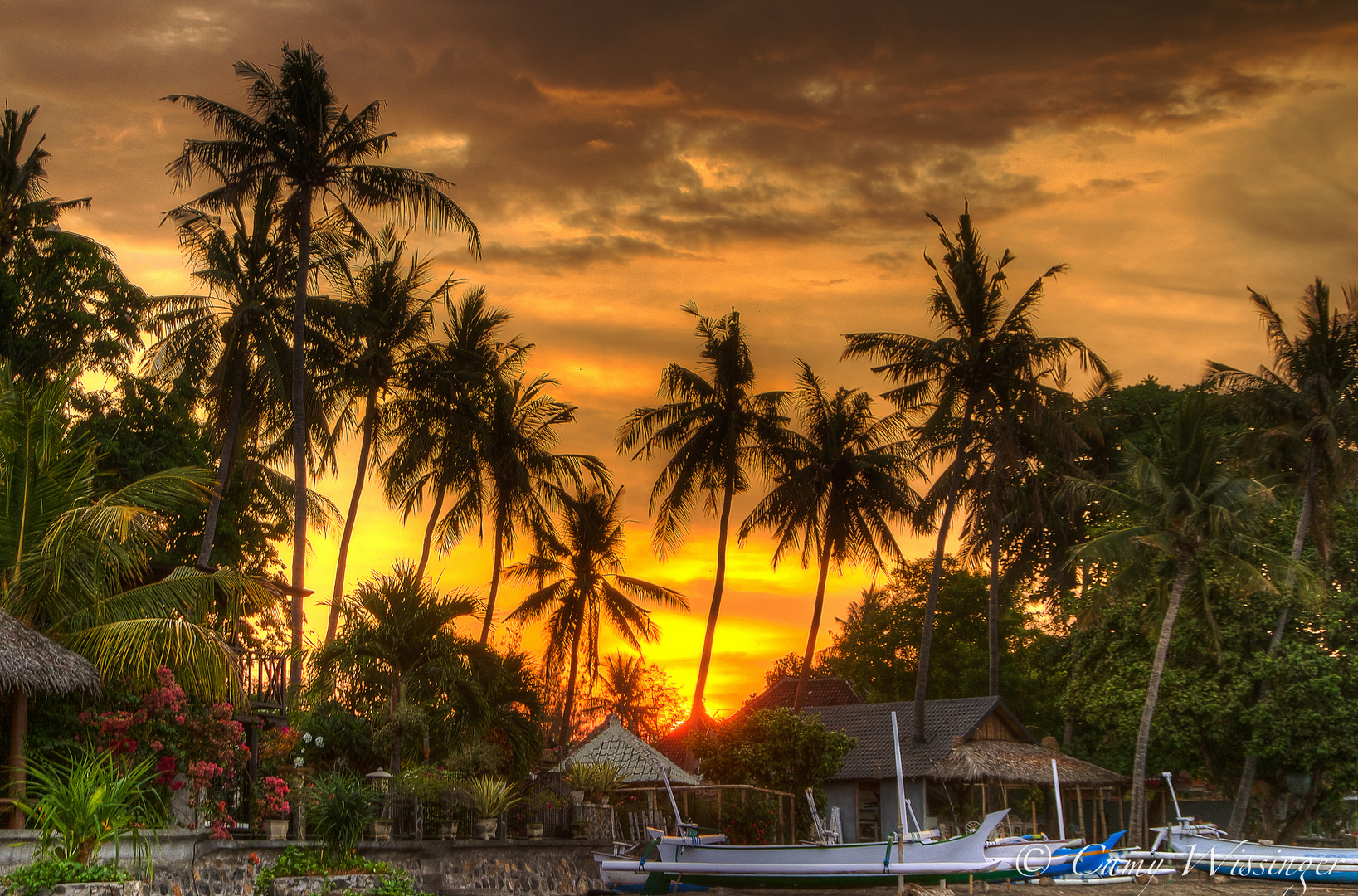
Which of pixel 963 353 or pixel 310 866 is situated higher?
pixel 963 353

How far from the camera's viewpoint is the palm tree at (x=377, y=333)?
97.3 feet

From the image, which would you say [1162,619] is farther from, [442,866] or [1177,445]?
[442,866]

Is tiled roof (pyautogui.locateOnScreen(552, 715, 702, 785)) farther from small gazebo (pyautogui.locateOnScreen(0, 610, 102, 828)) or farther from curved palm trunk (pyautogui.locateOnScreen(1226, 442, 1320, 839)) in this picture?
small gazebo (pyautogui.locateOnScreen(0, 610, 102, 828))

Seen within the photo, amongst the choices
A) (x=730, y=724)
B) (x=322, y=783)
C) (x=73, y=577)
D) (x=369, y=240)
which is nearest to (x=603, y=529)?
(x=730, y=724)

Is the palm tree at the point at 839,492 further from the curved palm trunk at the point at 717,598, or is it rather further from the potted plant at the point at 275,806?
the potted plant at the point at 275,806

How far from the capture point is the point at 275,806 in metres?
16.5

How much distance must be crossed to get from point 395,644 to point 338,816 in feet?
15.6

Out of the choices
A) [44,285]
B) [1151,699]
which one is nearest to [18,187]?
[44,285]

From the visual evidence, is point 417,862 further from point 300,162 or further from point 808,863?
point 300,162

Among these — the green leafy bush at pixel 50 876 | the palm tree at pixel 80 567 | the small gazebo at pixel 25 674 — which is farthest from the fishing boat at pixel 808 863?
the green leafy bush at pixel 50 876

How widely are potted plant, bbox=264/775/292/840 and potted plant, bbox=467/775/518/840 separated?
14.4ft

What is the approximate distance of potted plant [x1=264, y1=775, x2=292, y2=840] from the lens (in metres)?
16.5

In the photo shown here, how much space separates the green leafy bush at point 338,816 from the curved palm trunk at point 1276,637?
71.0 ft

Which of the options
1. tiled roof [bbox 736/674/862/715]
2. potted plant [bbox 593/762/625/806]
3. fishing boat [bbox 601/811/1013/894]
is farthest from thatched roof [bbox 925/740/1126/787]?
tiled roof [bbox 736/674/862/715]
